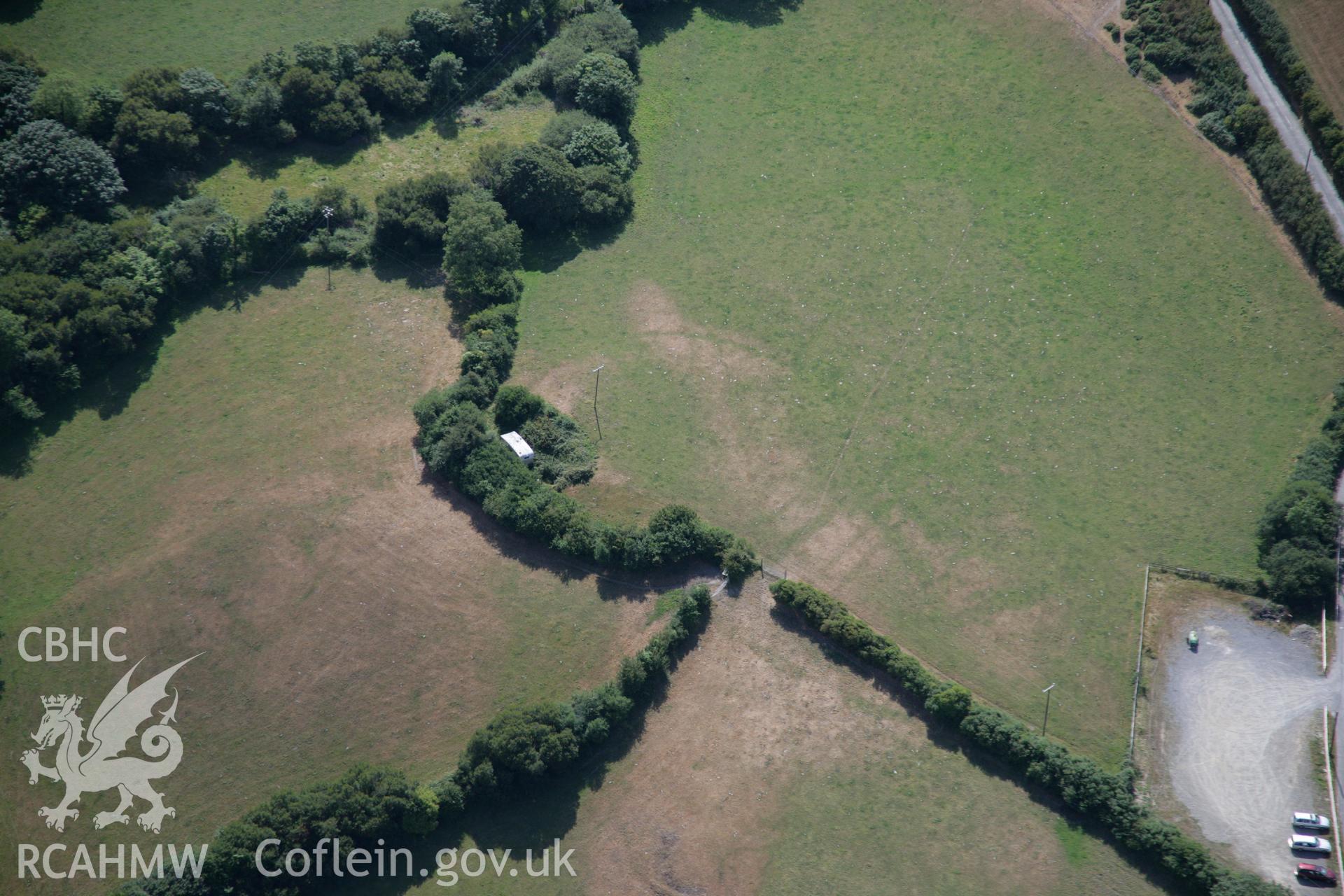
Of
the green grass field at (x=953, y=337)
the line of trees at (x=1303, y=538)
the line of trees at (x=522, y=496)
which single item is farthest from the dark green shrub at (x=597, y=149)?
the line of trees at (x=1303, y=538)

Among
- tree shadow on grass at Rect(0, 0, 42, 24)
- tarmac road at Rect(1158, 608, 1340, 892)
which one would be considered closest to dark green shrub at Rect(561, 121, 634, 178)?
tree shadow on grass at Rect(0, 0, 42, 24)

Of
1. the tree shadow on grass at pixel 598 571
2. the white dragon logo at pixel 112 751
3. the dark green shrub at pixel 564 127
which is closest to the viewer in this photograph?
the white dragon logo at pixel 112 751

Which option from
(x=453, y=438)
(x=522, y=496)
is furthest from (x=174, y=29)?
(x=522, y=496)

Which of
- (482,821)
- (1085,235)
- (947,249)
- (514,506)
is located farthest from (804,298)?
(482,821)

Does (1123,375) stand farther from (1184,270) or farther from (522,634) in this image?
(522,634)

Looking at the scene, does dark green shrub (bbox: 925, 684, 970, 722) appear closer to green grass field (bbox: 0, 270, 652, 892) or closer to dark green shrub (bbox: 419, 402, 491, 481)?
green grass field (bbox: 0, 270, 652, 892)

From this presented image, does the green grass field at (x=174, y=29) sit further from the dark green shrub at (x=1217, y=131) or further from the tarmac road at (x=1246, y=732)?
the tarmac road at (x=1246, y=732)
